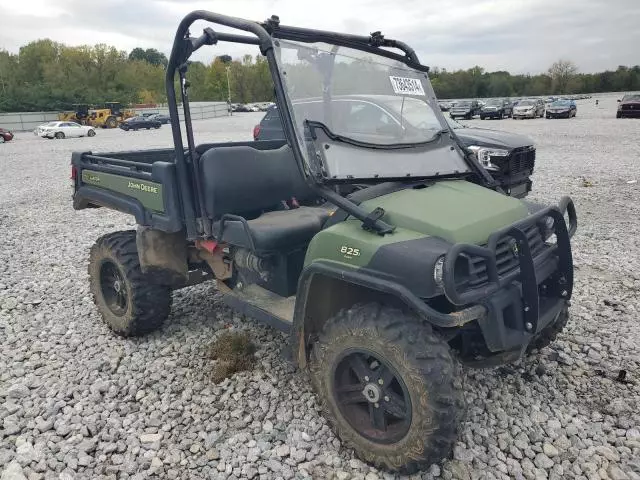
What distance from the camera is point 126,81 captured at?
226 feet

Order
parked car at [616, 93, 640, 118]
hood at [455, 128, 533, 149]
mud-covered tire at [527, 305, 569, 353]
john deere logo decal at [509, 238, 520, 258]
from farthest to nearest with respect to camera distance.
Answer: parked car at [616, 93, 640, 118] < hood at [455, 128, 533, 149] < mud-covered tire at [527, 305, 569, 353] < john deere logo decal at [509, 238, 520, 258]

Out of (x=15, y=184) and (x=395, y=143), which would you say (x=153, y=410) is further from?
(x=15, y=184)

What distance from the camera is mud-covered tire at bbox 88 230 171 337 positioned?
4250 mm

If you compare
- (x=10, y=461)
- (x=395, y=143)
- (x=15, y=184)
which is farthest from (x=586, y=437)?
(x=15, y=184)

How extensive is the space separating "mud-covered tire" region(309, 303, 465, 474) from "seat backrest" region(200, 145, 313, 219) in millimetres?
1353

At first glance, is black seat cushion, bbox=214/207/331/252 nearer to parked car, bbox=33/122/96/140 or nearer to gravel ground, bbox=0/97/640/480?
gravel ground, bbox=0/97/640/480

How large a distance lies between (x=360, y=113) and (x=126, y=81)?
7343cm

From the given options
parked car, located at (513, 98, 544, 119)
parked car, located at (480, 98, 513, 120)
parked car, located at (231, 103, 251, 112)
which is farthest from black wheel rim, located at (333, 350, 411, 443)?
parked car, located at (231, 103, 251, 112)

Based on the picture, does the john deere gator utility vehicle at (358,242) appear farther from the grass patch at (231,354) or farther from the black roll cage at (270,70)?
the grass patch at (231,354)

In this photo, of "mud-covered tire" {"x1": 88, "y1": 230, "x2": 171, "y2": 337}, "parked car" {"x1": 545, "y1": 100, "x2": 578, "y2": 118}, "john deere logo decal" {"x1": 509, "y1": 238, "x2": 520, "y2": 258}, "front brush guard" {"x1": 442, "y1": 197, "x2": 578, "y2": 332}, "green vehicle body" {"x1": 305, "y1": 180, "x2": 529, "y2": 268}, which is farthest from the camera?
"parked car" {"x1": 545, "y1": 100, "x2": 578, "y2": 118}

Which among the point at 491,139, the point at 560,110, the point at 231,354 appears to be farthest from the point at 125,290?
the point at 560,110

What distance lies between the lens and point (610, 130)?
23.2 m

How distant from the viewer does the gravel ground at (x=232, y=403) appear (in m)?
2.93

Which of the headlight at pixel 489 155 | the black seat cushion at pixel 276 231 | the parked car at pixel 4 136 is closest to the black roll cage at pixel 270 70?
the black seat cushion at pixel 276 231
